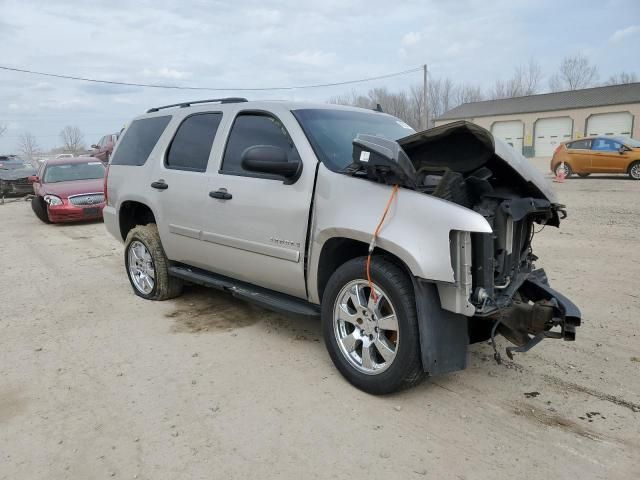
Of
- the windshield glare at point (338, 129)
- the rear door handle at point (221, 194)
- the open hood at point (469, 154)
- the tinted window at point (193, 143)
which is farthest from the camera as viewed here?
the tinted window at point (193, 143)

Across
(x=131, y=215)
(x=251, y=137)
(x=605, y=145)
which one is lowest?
(x=131, y=215)

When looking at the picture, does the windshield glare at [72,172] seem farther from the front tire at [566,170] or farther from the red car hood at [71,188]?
the front tire at [566,170]

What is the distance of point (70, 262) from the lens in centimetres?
791

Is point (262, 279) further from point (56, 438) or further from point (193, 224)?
point (56, 438)

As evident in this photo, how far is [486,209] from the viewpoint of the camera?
323 cm

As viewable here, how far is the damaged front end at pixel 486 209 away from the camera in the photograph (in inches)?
119

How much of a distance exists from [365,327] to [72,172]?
1200cm

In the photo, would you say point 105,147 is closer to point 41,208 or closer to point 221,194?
point 41,208

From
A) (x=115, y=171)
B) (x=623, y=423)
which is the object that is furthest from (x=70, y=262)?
(x=623, y=423)

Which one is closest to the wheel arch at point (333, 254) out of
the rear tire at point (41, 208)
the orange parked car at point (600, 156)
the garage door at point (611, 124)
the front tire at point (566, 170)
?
the rear tire at point (41, 208)

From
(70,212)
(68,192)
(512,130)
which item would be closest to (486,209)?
(70,212)

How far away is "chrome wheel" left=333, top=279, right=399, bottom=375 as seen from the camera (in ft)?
10.8

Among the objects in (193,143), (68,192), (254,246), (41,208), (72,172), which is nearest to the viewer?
(254,246)

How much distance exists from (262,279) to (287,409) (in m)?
1.24
